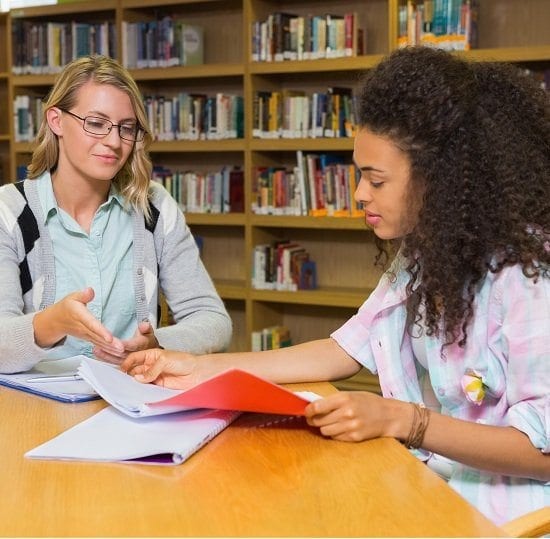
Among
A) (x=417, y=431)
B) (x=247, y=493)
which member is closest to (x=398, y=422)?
(x=417, y=431)

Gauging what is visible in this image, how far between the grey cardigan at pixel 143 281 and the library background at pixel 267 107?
6.89ft

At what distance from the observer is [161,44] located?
15.6 ft

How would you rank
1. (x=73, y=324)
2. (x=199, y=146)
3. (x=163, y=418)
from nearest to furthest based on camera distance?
(x=163, y=418) → (x=73, y=324) → (x=199, y=146)

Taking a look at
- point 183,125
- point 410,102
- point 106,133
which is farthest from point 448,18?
point 410,102

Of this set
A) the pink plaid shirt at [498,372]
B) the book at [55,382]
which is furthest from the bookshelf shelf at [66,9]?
the pink plaid shirt at [498,372]

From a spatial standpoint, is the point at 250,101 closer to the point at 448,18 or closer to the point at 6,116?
the point at 448,18

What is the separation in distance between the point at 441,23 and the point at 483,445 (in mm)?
3017

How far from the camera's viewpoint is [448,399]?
1519mm

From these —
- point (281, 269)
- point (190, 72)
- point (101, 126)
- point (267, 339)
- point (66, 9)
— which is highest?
point (66, 9)

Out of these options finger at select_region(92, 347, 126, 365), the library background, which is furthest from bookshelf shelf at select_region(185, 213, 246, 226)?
finger at select_region(92, 347, 126, 365)

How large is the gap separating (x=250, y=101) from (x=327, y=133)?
0.45m

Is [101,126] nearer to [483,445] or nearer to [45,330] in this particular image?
[45,330]

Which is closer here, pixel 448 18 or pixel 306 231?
pixel 448 18

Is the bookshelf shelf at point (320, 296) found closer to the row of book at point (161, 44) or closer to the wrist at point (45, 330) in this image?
the row of book at point (161, 44)
